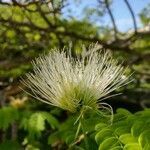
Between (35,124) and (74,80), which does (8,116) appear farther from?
(74,80)

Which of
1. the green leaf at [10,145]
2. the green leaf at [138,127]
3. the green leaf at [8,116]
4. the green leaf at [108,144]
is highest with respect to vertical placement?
the green leaf at [138,127]

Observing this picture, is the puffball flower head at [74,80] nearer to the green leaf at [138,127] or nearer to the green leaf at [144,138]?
the green leaf at [138,127]

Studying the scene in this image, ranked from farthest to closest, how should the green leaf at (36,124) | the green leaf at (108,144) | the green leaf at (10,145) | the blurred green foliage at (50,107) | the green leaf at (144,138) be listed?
the green leaf at (36,124) → the green leaf at (10,145) → the blurred green foliage at (50,107) → the green leaf at (108,144) → the green leaf at (144,138)

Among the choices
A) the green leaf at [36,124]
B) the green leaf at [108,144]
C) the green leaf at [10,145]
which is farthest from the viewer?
the green leaf at [36,124]

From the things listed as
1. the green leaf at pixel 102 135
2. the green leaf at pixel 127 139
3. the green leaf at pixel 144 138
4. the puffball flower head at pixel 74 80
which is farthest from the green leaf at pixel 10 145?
the green leaf at pixel 144 138

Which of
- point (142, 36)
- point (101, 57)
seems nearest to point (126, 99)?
point (142, 36)

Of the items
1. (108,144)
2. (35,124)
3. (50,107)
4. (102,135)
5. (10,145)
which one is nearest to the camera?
(108,144)

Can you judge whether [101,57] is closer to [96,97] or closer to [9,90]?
[96,97]

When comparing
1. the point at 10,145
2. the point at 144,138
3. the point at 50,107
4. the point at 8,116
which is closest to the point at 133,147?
the point at 144,138
